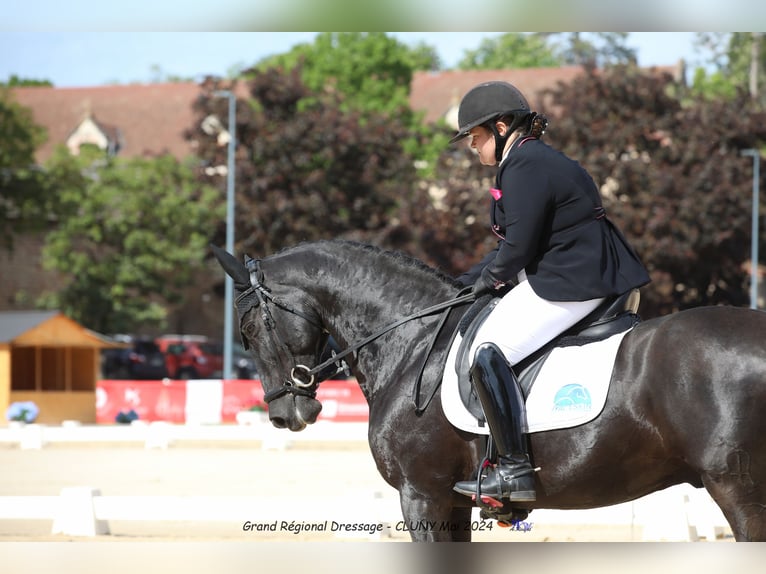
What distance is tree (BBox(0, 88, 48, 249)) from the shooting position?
39.2 m

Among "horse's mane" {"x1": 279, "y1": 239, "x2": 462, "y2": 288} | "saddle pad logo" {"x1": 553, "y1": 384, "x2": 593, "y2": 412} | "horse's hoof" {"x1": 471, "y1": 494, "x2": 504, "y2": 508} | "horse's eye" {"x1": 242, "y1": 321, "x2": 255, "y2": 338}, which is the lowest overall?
"horse's hoof" {"x1": 471, "y1": 494, "x2": 504, "y2": 508}

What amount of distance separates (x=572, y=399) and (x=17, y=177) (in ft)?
125

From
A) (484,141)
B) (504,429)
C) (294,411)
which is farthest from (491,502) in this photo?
(484,141)

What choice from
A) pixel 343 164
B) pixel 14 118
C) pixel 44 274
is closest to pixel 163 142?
pixel 44 274

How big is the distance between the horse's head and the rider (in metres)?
0.96

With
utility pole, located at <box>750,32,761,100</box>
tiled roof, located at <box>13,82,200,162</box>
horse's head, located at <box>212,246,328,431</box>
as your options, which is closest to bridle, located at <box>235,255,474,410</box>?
horse's head, located at <box>212,246,328,431</box>

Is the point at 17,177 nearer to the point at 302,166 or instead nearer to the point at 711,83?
the point at 302,166

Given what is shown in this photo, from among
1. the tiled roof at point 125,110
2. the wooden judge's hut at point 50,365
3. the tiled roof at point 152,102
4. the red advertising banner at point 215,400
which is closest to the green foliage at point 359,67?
the tiled roof at point 152,102

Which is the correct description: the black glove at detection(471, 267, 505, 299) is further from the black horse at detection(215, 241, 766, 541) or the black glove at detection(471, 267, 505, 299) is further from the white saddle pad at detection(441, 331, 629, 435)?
the white saddle pad at detection(441, 331, 629, 435)

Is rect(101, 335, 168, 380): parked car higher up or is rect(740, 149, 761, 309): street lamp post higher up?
rect(740, 149, 761, 309): street lamp post

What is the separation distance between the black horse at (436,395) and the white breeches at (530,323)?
0.85ft

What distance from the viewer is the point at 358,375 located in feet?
17.0

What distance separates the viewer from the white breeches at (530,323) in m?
4.57

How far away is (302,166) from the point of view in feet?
118
